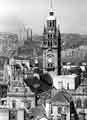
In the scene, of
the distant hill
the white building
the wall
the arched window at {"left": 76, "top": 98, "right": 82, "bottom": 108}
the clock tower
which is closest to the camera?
the wall

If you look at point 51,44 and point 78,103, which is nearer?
point 78,103

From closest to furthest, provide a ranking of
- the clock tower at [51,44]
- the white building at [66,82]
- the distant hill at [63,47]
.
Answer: the white building at [66,82] < the clock tower at [51,44] < the distant hill at [63,47]

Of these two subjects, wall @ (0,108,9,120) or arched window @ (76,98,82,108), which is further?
arched window @ (76,98,82,108)

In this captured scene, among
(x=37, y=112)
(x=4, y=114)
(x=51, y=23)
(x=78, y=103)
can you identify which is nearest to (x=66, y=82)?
(x=78, y=103)

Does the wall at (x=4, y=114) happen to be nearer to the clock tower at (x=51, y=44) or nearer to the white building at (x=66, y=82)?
the white building at (x=66, y=82)

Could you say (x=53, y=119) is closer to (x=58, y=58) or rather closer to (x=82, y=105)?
(x=82, y=105)

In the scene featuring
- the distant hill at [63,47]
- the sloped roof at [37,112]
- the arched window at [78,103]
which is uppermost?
the distant hill at [63,47]

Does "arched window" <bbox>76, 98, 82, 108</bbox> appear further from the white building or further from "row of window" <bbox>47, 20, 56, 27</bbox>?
"row of window" <bbox>47, 20, 56, 27</bbox>

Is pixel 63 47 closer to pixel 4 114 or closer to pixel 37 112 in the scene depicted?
pixel 37 112

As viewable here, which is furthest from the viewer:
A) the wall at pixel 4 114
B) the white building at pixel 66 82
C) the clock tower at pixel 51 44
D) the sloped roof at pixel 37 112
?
the clock tower at pixel 51 44

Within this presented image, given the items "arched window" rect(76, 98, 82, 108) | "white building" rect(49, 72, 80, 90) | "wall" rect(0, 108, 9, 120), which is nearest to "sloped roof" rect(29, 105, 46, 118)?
"wall" rect(0, 108, 9, 120)

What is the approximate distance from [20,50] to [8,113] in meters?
12.4

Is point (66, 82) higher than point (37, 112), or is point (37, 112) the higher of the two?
point (66, 82)

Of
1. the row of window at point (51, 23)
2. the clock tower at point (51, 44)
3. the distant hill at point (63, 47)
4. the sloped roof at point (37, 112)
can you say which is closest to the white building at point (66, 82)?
the clock tower at point (51, 44)
